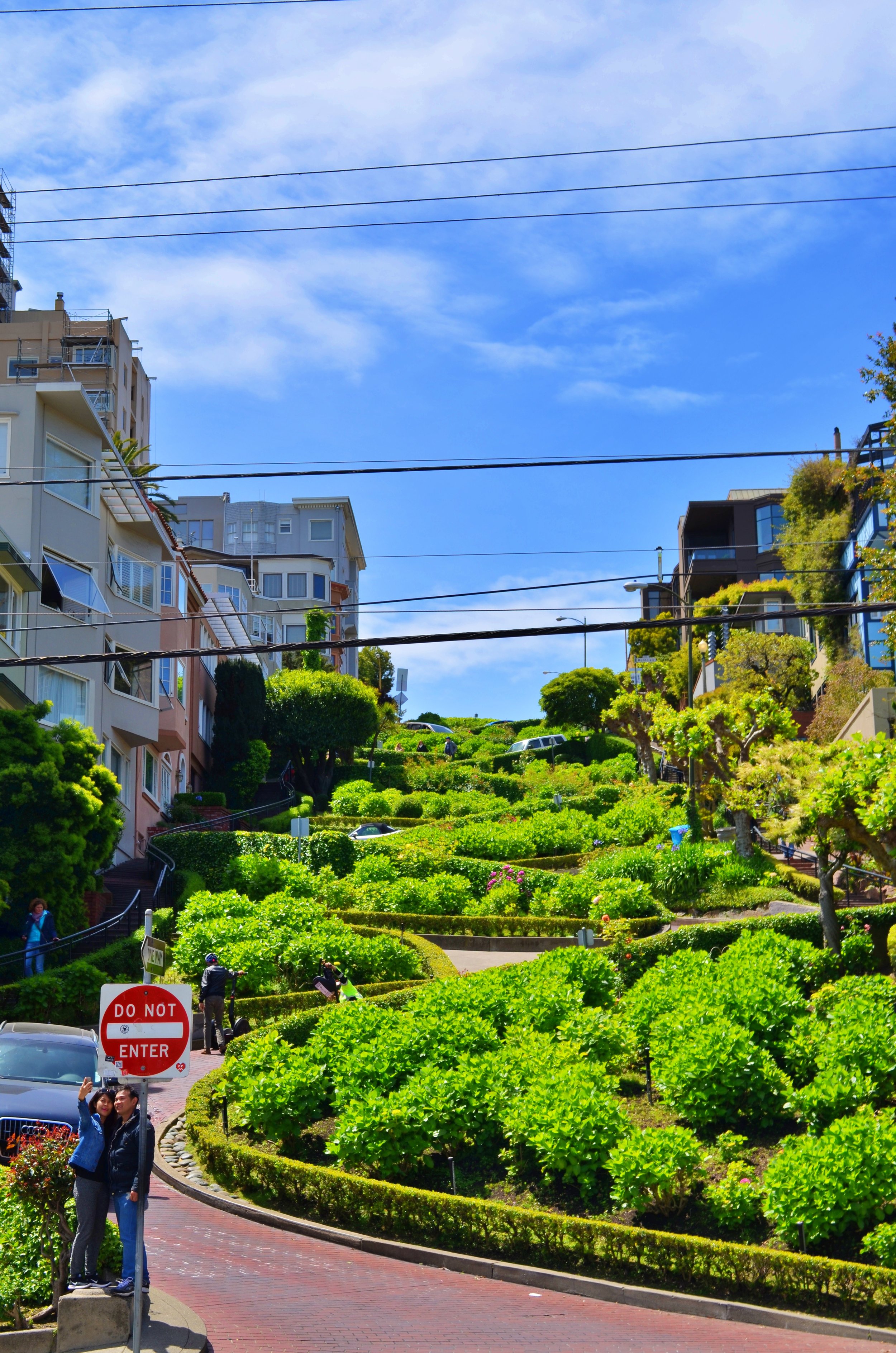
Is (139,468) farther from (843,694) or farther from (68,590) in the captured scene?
(843,694)

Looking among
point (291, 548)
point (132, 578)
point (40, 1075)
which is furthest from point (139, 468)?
point (291, 548)

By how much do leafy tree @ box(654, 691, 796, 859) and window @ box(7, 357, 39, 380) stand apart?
143 ft

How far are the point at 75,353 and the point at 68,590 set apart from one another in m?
45.0

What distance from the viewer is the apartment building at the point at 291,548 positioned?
311 feet

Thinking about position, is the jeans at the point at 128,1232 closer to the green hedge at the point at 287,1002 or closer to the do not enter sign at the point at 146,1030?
the do not enter sign at the point at 146,1030

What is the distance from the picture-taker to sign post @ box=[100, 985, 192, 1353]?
894 cm

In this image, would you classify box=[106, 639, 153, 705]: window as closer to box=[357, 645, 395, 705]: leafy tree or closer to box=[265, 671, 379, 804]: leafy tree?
box=[265, 671, 379, 804]: leafy tree

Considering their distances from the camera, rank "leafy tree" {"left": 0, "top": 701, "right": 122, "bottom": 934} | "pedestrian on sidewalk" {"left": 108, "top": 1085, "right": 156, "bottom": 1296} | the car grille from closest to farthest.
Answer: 1. "pedestrian on sidewalk" {"left": 108, "top": 1085, "right": 156, "bottom": 1296}
2. the car grille
3. "leafy tree" {"left": 0, "top": 701, "right": 122, "bottom": 934}

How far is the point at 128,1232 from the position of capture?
31.1 ft

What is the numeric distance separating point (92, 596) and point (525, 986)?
16818 millimetres

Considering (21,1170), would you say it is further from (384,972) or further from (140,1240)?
(384,972)

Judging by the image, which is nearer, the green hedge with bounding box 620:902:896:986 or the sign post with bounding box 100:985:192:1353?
the sign post with bounding box 100:985:192:1353

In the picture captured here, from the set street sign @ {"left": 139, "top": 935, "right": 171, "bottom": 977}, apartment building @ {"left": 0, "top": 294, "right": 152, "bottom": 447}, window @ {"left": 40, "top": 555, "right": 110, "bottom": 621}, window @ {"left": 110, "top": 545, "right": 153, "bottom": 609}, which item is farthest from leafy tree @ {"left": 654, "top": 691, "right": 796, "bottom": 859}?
apartment building @ {"left": 0, "top": 294, "right": 152, "bottom": 447}

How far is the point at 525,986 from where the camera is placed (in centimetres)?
1845
